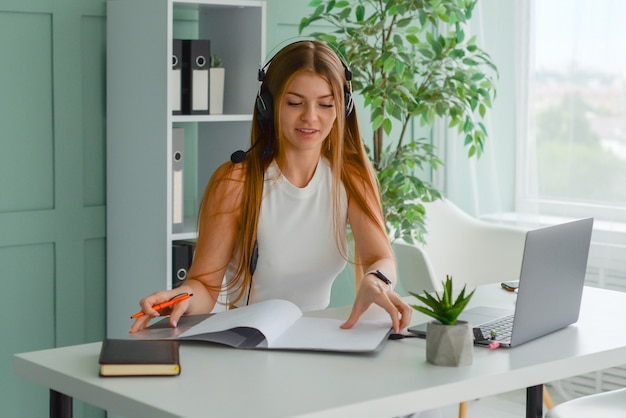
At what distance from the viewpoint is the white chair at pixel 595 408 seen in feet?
6.97

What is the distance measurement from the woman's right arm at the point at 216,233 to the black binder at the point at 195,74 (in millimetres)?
750

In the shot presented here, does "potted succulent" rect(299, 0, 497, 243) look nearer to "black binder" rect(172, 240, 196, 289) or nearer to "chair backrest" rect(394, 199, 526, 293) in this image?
"chair backrest" rect(394, 199, 526, 293)

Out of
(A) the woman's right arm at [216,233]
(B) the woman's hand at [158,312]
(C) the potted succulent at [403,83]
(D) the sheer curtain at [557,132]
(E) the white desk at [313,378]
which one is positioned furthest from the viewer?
(D) the sheer curtain at [557,132]

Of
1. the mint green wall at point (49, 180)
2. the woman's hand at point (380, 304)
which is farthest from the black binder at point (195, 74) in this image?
the woman's hand at point (380, 304)

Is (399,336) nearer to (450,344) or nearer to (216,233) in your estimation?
(450,344)

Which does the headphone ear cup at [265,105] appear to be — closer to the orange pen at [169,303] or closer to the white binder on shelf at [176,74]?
the orange pen at [169,303]

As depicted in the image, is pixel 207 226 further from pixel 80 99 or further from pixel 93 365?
pixel 80 99

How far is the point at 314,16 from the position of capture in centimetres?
333

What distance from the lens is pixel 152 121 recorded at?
2975 mm

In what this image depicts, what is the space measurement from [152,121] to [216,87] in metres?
0.28

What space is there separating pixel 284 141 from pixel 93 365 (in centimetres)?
87

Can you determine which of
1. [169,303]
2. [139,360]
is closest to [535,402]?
[169,303]

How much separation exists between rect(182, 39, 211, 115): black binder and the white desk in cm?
139

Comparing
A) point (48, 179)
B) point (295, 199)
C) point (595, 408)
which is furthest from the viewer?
point (48, 179)
